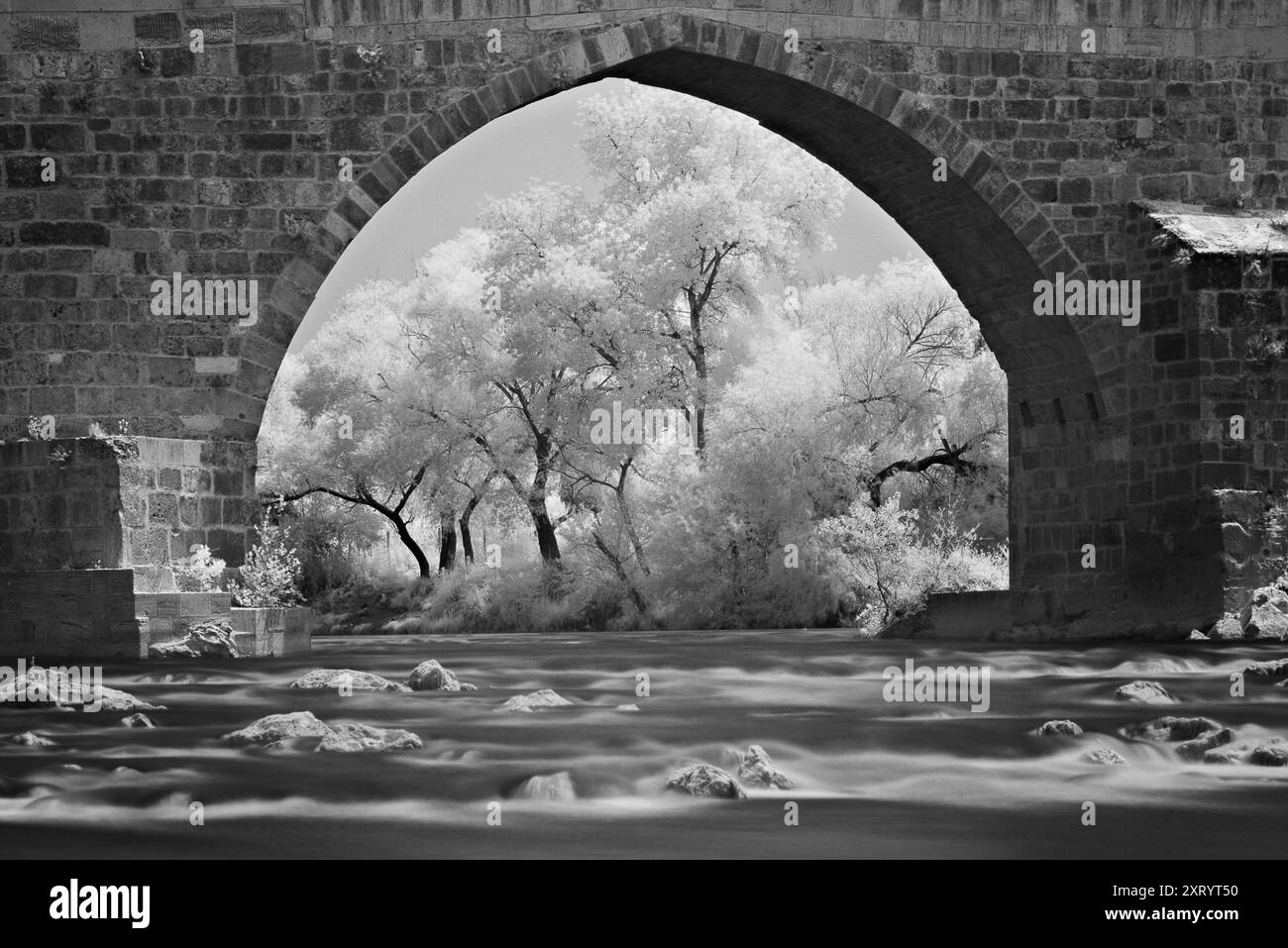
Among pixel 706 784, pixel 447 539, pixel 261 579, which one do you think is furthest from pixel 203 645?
pixel 447 539

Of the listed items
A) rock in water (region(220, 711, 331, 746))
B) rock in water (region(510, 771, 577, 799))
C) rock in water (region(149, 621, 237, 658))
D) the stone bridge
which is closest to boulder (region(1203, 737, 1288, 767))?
rock in water (region(510, 771, 577, 799))

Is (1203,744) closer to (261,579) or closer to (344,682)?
(344,682)

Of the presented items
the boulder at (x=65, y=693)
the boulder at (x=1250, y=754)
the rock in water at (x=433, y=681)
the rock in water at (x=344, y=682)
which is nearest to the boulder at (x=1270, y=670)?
the boulder at (x=1250, y=754)

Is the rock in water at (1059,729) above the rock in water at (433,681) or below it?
below

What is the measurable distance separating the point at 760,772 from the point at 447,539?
23.4 meters

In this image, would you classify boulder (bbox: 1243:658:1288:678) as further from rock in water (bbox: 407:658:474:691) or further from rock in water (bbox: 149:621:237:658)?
rock in water (bbox: 149:621:237:658)

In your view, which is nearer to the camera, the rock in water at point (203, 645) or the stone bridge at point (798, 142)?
the rock in water at point (203, 645)

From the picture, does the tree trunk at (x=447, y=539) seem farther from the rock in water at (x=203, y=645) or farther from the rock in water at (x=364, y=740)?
the rock in water at (x=364, y=740)

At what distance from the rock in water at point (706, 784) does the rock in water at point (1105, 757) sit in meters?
2.10

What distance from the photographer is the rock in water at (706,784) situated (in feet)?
27.1

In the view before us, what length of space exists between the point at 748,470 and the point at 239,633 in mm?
12838

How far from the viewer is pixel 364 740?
9312mm
